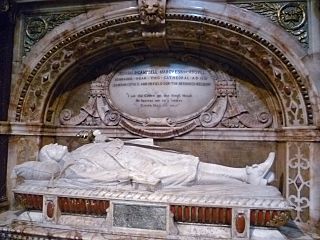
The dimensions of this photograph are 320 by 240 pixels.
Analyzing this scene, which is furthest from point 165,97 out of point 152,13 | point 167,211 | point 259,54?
point 167,211

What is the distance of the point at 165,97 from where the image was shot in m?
3.60

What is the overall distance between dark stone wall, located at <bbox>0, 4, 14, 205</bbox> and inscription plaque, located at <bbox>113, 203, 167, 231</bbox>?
4.91 ft

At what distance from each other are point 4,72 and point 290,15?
114 inches

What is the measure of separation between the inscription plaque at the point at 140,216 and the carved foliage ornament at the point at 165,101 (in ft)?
3.69

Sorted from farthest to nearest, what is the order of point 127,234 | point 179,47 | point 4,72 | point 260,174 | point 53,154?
point 179,47 → point 4,72 → point 53,154 → point 260,174 → point 127,234

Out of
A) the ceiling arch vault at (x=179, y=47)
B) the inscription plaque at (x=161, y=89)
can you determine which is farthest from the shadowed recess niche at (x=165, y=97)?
the ceiling arch vault at (x=179, y=47)

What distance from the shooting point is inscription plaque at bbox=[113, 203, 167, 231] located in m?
2.49

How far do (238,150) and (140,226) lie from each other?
4.54ft

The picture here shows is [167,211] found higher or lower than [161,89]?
lower

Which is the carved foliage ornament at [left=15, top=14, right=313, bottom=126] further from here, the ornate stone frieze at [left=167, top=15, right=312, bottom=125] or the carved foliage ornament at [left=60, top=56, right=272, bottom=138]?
the carved foliage ornament at [left=60, top=56, right=272, bottom=138]

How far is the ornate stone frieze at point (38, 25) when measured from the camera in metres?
3.48

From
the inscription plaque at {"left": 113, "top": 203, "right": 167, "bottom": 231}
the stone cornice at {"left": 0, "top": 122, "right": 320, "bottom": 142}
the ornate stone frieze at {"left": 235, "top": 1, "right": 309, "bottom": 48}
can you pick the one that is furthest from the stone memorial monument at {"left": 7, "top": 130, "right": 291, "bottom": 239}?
the ornate stone frieze at {"left": 235, "top": 1, "right": 309, "bottom": 48}

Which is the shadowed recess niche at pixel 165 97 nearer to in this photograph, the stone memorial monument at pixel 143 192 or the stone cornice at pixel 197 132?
the stone cornice at pixel 197 132

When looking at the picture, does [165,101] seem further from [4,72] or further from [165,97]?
[4,72]
